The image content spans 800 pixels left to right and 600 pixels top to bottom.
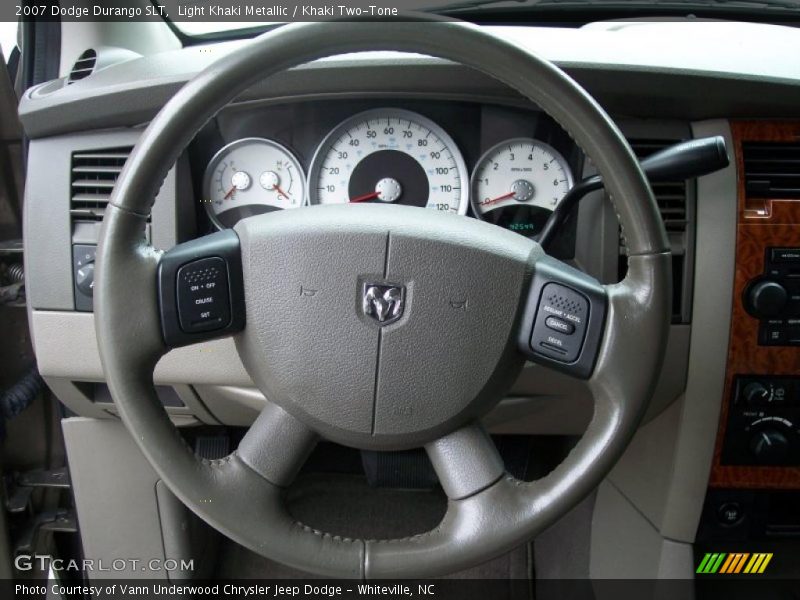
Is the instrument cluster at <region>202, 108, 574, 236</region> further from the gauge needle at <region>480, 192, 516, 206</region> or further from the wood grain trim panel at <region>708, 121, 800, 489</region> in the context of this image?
the wood grain trim panel at <region>708, 121, 800, 489</region>

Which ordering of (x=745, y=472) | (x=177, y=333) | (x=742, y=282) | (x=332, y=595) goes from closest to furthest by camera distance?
(x=177, y=333)
(x=742, y=282)
(x=745, y=472)
(x=332, y=595)

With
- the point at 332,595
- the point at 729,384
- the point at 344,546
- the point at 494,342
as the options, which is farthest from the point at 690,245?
the point at 332,595

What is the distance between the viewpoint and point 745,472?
1.25 m

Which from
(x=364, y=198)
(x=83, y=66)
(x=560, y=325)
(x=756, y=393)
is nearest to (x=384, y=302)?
(x=560, y=325)

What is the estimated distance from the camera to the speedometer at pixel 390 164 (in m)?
1.15

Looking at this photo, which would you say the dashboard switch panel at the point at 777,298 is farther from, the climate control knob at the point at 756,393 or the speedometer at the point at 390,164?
the speedometer at the point at 390,164

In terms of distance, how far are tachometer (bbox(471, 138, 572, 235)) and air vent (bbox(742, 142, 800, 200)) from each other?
28 cm

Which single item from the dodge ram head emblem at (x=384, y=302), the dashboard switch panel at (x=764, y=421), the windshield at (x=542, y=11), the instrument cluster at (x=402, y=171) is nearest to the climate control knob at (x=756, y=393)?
the dashboard switch panel at (x=764, y=421)

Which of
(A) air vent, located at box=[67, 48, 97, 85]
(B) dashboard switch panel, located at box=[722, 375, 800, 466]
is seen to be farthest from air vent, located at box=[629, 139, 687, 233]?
(A) air vent, located at box=[67, 48, 97, 85]

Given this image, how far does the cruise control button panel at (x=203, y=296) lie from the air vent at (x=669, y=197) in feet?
2.21

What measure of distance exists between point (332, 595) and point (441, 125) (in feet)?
3.82

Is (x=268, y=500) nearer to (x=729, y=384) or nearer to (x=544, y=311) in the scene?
(x=544, y=311)

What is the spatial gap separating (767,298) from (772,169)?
0.21 m

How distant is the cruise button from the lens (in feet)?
2.71
